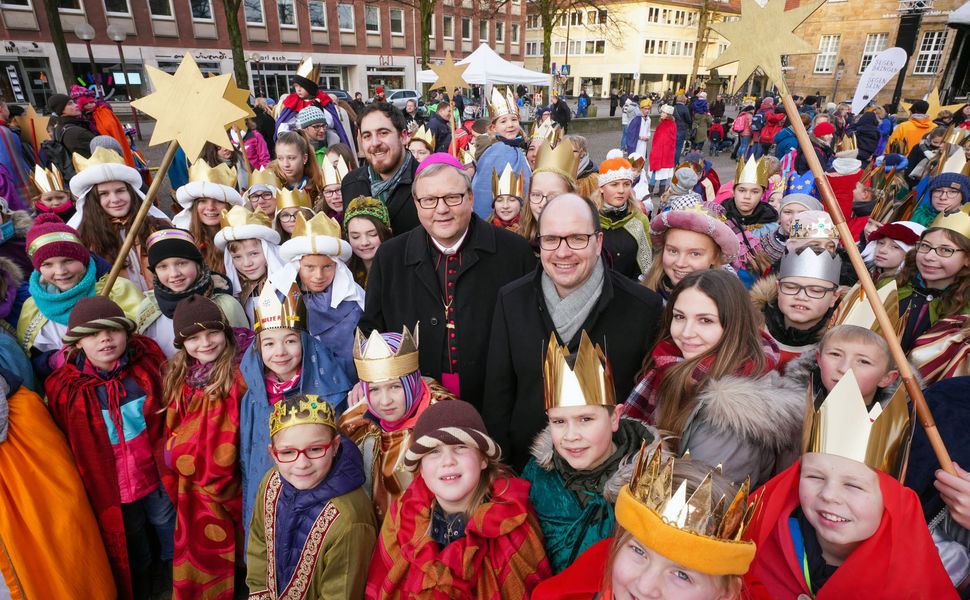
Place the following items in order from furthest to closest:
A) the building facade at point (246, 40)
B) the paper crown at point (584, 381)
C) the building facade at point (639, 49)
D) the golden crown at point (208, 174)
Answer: the building facade at point (639, 49) < the building facade at point (246, 40) < the golden crown at point (208, 174) < the paper crown at point (584, 381)

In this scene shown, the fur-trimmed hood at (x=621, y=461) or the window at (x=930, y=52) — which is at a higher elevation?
the window at (x=930, y=52)

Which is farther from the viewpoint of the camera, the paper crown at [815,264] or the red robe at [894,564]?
the paper crown at [815,264]

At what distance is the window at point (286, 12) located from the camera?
29.4 m

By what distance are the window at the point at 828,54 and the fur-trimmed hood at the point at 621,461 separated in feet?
141

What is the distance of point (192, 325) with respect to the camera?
2449mm

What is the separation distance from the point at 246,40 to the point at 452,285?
108 ft

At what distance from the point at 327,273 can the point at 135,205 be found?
197cm

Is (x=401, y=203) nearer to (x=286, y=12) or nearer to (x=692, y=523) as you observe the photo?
(x=692, y=523)

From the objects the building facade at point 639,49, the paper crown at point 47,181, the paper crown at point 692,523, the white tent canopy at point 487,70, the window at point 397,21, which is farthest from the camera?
the building facade at point 639,49

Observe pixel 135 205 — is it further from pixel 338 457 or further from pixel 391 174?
pixel 338 457

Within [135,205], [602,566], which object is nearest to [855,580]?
[602,566]

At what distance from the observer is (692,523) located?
1.24 meters

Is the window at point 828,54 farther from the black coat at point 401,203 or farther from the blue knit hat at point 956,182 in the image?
the black coat at point 401,203

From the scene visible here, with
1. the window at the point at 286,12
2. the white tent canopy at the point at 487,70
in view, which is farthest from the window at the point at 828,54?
the window at the point at 286,12
